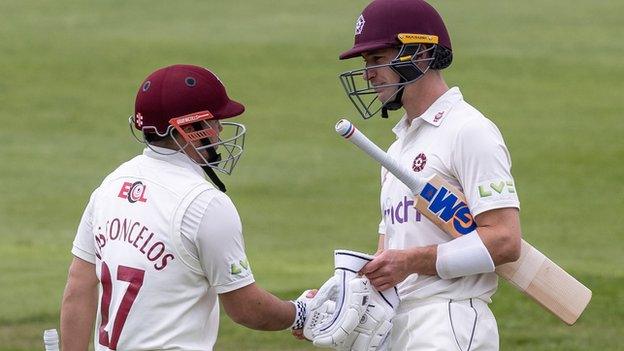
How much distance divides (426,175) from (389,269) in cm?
39

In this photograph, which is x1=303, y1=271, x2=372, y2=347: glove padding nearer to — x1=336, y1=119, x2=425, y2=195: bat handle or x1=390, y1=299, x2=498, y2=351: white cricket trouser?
x1=390, y1=299, x2=498, y2=351: white cricket trouser

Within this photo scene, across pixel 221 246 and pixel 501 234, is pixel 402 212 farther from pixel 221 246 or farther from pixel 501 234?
pixel 221 246

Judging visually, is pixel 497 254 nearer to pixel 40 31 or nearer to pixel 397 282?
pixel 397 282

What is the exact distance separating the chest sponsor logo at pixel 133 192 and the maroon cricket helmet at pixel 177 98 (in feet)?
0.74

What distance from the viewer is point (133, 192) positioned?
512cm

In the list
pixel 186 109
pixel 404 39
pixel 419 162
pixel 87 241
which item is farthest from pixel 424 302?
pixel 87 241

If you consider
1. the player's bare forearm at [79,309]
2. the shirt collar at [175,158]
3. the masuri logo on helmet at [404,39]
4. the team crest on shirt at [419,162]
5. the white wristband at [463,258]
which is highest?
the masuri logo on helmet at [404,39]

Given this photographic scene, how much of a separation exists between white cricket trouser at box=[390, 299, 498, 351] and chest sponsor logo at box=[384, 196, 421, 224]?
0.33 metres

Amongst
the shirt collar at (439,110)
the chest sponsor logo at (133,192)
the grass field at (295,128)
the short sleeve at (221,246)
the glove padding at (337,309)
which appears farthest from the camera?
the grass field at (295,128)

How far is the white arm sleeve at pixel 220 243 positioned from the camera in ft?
16.3

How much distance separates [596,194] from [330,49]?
9.98 meters

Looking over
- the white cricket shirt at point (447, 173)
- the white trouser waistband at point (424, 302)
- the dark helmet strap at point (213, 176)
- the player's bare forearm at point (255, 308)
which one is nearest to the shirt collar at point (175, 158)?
the dark helmet strap at point (213, 176)

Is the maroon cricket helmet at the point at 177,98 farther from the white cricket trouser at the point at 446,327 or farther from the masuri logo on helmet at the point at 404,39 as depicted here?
the white cricket trouser at the point at 446,327

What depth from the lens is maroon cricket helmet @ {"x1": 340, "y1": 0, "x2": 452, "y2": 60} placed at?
5434 mm
